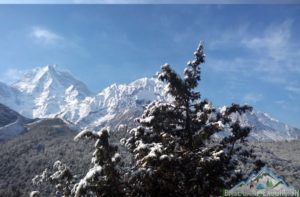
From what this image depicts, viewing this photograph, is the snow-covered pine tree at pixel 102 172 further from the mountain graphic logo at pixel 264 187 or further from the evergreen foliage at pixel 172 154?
the mountain graphic logo at pixel 264 187

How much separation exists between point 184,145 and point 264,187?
8.32 m

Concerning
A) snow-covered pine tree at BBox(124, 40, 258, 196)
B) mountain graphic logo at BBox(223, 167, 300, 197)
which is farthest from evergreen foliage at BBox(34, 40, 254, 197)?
mountain graphic logo at BBox(223, 167, 300, 197)

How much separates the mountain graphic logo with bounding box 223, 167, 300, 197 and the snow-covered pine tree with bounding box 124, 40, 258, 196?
4187 mm

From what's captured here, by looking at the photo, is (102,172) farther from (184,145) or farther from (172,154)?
(184,145)

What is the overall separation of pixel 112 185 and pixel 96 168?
4.62ft

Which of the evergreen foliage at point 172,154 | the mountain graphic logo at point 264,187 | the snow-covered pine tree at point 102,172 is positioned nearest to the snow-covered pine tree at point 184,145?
the evergreen foliage at point 172,154

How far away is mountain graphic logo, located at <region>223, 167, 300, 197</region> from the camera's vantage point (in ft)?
37.6

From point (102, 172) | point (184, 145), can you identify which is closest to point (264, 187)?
point (102, 172)

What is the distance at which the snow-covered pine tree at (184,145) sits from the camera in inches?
657

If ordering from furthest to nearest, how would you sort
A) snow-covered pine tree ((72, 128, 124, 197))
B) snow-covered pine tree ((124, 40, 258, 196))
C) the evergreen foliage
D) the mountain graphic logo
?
snow-covered pine tree ((124, 40, 258, 196)) < the evergreen foliage < snow-covered pine tree ((72, 128, 124, 197)) < the mountain graphic logo

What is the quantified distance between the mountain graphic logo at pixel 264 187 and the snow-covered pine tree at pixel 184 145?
4.19 m

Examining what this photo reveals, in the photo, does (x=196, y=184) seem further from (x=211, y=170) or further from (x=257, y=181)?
(x=257, y=181)

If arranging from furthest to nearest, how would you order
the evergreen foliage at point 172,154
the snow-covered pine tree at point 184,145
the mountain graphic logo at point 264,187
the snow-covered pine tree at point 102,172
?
the snow-covered pine tree at point 184,145 < the evergreen foliage at point 172,154 < the snow-covered pine tree at point 102,172 < the mountain graphic logo at point 264,187

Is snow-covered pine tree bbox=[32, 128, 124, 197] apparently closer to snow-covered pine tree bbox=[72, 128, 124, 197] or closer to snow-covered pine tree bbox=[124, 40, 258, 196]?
snow-covered pine tree bbox=[72, 128, 124, 197]
